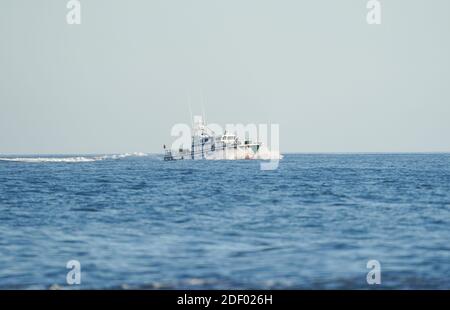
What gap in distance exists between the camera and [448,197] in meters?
41.7

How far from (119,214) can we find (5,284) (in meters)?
15.6

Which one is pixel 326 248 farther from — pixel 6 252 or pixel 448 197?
pixel 448 197

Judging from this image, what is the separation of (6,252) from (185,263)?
691 centimetres

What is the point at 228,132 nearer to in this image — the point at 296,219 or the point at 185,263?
the point at 296,219

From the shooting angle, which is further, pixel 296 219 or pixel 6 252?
pixel 296 219

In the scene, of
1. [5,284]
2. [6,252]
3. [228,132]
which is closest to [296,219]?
[6,252]

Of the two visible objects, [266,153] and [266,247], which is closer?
[266,247]

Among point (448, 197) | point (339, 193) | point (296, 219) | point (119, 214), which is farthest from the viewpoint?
point (339, 193)

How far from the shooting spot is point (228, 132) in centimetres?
17488

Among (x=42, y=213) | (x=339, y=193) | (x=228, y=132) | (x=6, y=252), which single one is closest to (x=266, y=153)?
(x=228, y=132)
